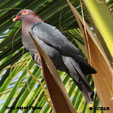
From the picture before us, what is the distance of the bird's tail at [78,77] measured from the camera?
0.95m

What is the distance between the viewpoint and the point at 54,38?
4.53ft

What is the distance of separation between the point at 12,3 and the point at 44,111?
475mm

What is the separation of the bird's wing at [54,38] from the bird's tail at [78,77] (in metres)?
0.04

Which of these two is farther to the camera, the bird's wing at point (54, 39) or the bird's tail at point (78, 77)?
the bird's wing at point (54, 39)

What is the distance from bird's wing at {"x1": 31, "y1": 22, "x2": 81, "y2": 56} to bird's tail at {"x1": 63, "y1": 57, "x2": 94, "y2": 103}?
36 mm

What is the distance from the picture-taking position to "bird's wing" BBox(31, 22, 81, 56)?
1.24 m

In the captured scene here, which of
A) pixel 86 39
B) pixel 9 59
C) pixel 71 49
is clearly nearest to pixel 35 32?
pixel 71 49

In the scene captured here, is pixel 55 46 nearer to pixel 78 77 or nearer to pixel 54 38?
pixel 54 38

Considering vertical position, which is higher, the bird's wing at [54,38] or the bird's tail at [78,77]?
the bird's wing at [54,38]

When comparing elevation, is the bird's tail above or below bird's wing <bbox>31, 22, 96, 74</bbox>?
below

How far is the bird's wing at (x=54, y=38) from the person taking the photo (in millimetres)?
1238

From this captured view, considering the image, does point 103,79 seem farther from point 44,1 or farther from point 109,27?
point 44,1

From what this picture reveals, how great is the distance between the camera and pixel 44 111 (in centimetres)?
115

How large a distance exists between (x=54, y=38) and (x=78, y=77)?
0.33 metres
